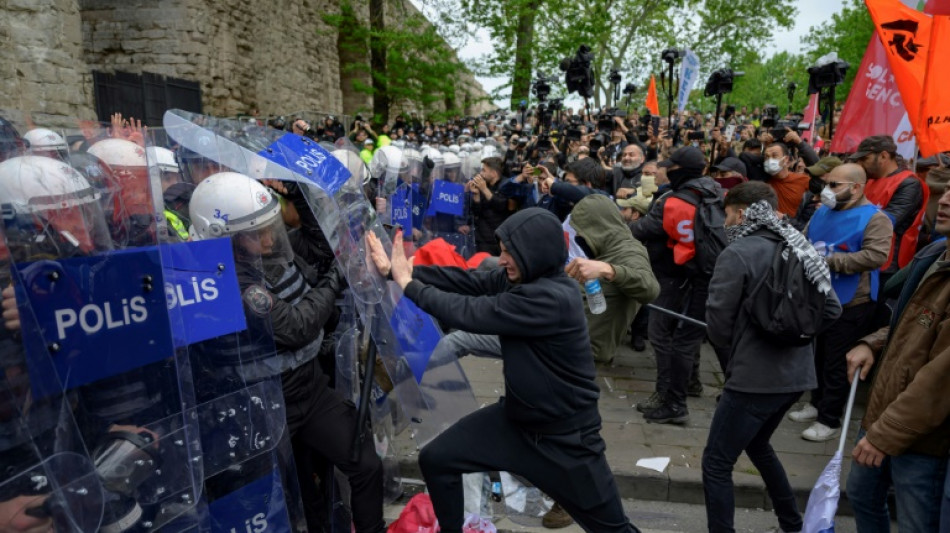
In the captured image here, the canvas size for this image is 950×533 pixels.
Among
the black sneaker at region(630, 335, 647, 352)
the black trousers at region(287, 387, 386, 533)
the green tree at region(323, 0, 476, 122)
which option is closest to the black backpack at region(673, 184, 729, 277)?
the black sneaker at region(630, 335, 647, 352)

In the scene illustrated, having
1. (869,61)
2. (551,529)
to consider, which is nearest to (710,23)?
(869,61)

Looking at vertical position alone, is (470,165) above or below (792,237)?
above

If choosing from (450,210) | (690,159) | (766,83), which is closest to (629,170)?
(450,210)

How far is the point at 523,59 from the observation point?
17859mm

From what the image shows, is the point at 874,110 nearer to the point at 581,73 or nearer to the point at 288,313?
the point at 581,73

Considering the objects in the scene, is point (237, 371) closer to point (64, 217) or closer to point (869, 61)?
point (64, 217)

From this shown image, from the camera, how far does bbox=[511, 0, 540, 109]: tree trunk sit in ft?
57.1

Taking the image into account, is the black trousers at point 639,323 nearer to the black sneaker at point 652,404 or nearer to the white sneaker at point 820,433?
the black sneaker at point 652,404

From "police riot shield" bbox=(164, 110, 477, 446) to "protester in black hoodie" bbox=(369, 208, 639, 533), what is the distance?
0.14m

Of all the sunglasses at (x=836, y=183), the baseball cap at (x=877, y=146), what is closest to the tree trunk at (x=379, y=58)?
the baseball cap at (x=877, y=146)

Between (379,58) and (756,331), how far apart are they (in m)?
16.6

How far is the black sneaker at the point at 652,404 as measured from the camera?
4685 mm

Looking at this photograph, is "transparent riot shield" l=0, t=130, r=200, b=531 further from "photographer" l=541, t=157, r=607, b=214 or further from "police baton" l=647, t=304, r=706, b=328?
"photographer" l=541, t=157, r=607, b=214

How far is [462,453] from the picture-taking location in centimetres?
272
